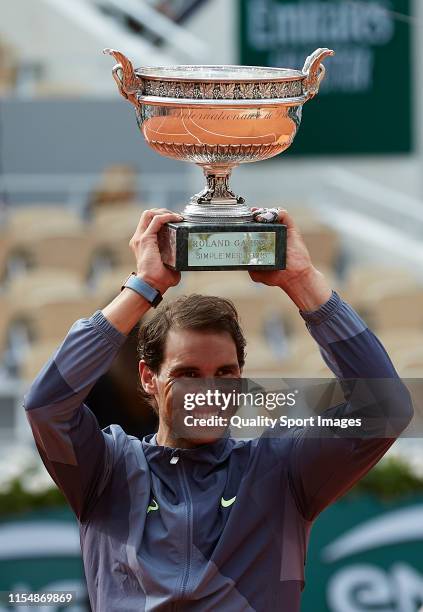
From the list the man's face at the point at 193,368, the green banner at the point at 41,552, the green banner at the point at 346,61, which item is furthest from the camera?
the green banner at the point at 346,61

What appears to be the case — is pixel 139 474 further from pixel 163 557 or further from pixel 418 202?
pixel 418 202

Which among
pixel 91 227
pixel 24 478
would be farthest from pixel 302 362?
pixel 91 227

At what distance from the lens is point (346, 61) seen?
10.3 m

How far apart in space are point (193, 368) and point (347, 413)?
0.88 feet

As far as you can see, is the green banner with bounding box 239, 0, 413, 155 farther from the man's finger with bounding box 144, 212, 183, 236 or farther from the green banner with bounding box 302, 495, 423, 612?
the man's finger with bounding box 144, 212, 183, 236

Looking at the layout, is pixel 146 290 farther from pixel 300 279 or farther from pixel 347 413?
pixel 347 413

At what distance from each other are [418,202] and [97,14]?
3215mm

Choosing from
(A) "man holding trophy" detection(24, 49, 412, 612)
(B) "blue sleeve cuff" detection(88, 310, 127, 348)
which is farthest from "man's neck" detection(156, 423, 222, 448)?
(B) "blue sleeve cuff" detection(88, 310, 127, 348)

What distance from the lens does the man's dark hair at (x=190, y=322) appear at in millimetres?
2357

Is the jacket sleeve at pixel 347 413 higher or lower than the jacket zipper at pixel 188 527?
higher

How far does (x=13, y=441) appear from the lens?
563cm

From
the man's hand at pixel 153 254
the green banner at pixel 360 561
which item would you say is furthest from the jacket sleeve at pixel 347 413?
the green banner at pixel 360 561

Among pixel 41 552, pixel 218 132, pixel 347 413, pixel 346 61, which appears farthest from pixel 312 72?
pixel 346 61

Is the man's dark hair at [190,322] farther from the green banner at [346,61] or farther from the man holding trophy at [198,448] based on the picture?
the green banner at [346,61]
